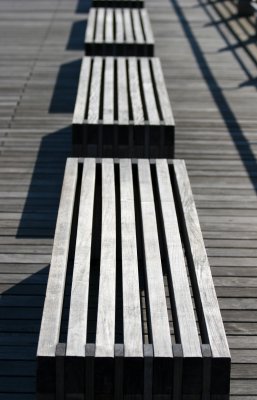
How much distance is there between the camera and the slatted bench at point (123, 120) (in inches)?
268

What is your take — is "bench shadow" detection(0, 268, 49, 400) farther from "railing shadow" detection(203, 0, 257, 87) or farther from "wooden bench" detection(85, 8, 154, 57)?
"railing shadow" detection(203, 0, 257, 87)

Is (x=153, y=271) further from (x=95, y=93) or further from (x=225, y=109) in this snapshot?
(x=225, y=109)

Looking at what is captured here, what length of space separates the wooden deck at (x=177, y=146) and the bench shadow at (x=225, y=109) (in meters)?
0.01

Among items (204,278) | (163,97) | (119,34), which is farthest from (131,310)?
(119,34)

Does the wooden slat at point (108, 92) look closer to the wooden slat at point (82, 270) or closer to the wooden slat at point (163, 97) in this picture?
the wooden slat at point (163, 97)

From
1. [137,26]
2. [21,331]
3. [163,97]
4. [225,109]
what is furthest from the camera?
[137,26]

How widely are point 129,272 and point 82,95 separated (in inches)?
138

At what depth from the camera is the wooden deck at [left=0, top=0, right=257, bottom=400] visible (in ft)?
16.0

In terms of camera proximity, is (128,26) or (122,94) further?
(128,26)

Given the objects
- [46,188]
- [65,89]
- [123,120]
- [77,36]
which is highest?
[123,120]

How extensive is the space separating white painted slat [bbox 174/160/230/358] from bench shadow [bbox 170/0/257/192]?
1.73 meters

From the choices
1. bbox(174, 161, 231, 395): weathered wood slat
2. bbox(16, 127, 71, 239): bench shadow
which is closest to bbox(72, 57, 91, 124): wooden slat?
bbox(16, 127, 71, 239): bench shadow

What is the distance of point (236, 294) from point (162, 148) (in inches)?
79.4

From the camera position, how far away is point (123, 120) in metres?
6.89
